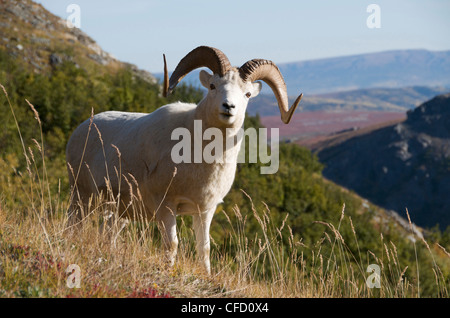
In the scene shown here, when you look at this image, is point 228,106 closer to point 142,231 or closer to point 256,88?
point 256,88

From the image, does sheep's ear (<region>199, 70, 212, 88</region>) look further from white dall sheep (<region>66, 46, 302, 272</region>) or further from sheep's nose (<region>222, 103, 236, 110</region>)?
sheep's nose (<region>222, 103, 236, 110</region>)

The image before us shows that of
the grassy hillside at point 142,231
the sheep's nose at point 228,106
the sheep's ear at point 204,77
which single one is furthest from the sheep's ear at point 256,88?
the grassy hillside at point 142,231

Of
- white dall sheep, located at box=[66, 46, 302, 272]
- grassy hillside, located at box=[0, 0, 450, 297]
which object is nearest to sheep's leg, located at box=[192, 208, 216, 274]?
white dall sheep, located at box=[66, 46, 302, 272]

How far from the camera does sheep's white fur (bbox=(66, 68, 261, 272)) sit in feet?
20.5

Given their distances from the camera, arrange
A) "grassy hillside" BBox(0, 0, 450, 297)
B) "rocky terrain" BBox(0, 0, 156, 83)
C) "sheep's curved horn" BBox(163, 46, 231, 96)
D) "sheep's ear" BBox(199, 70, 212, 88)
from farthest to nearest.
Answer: "rocky terrain" BBox(0, 0, 156, 83)
"sheep's ear" BBox(199, 70, 212, 88)
"sheep's curved horn" BBox(163, 46, 231, 96)
"grassy hillside" BBox(0, 0, 450, 297)

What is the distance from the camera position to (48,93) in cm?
5250

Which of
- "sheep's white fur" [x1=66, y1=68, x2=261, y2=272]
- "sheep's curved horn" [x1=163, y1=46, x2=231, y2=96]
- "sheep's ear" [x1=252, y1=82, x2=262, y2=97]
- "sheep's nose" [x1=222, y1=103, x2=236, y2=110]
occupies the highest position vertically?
"sheep's curved horn" [x1=163, y1=46, x2=231, y2=96]

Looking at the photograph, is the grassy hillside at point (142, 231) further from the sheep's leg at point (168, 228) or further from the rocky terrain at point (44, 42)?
the rocky terrain at point (44, 42)

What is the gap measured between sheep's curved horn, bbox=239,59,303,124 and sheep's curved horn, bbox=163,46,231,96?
0.87ft

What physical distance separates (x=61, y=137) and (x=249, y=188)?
21.0 metres

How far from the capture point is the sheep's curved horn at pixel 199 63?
6.59 metres

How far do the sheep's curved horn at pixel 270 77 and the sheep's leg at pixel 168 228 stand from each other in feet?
6.52

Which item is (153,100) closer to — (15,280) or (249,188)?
(249,188)

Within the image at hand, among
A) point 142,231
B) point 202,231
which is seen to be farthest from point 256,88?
point 142,231
